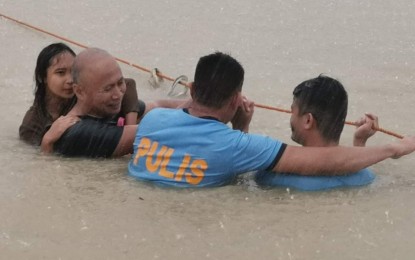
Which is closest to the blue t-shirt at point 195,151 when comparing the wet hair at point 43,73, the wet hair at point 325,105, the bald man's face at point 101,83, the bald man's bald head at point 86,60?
the wet hair at point 325,105

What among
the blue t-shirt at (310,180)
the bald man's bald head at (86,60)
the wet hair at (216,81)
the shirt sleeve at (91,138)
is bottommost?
the shirt sleeve at (91,138)

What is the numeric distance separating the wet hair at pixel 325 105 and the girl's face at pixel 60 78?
1.39 meters

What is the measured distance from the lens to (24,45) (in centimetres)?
739

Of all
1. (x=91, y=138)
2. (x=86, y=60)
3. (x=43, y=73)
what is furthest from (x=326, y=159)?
(x=43, y=73)

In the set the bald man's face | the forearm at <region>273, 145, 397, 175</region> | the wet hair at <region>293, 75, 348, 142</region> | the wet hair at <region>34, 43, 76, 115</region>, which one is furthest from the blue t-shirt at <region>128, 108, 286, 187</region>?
the wet hair at <region>34, 43, 76, 115</region>

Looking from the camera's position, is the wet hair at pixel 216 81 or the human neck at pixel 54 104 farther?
the human neck at pixel 54 104

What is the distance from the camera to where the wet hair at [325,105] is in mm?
4062

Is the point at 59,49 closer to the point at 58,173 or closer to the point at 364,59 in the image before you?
the point at 58,173

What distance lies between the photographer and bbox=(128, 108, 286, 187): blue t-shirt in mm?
3959

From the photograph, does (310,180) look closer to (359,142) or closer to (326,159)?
(326,159)

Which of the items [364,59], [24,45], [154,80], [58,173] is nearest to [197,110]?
[58,173]

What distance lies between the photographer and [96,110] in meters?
4.53

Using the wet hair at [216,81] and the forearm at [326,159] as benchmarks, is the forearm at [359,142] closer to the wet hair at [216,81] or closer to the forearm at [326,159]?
the forearm at [326,159]

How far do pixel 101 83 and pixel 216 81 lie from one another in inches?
27.8
